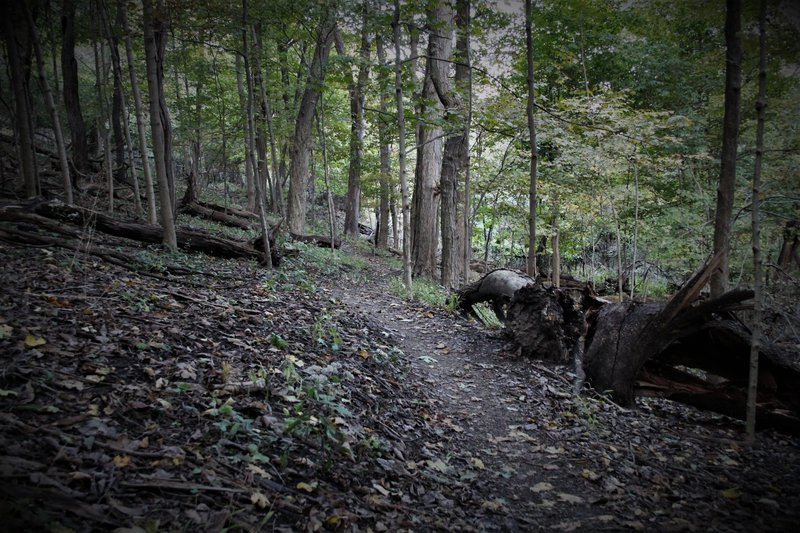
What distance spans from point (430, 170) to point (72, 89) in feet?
37.8

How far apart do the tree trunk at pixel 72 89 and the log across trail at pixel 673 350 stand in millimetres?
13720

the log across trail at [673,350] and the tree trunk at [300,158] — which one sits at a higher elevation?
the tree trunk at [300,158]

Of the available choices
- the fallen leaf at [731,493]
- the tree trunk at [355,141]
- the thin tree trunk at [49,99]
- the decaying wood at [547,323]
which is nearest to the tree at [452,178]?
the tree trunk at [355,141]

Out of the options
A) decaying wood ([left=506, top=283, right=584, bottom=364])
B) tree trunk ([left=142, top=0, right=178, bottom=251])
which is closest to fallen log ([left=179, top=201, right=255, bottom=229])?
tree trunk ([left=142, top=0, right=178, bottom=251])

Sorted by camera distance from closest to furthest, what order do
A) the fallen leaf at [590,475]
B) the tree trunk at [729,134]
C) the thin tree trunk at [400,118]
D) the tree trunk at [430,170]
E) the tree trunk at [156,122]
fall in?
the fallen leaf at [590,475] → the tree trunk at [729,134] → the tree trunk at [156,122] → the thin tree trunk at [400,118] → the tree trunk at [430,170]

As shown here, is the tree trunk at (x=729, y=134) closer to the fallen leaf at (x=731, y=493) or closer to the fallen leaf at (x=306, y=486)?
the fallen leaf at (x=731, y=493)

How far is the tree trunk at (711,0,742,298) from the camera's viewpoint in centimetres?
562

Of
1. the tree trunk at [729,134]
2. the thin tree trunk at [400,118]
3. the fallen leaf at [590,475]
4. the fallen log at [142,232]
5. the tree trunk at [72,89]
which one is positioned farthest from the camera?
the tree trunk at [72,89]

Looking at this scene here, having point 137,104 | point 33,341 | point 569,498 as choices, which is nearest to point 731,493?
point 569,498

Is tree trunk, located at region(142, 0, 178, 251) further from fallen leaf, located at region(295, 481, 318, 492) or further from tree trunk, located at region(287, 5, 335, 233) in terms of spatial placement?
tree trunk, located at region(287, 5, 335, 233)

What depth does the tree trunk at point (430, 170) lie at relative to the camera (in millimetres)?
11180

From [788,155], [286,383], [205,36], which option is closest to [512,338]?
[286,383]

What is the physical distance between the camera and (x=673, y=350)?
5.13 metres

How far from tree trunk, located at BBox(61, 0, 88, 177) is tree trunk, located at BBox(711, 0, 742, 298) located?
1531 cm
